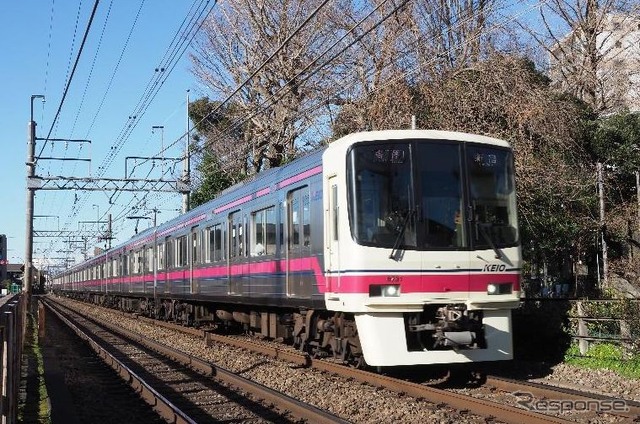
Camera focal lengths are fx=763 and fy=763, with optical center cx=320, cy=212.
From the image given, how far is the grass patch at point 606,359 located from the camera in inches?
400

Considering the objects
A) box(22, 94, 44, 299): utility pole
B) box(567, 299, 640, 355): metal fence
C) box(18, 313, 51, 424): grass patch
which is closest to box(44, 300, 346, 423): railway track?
box(18, 313, 51, 424): grass patch

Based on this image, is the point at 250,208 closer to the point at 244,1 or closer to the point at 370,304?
the point at 370,304

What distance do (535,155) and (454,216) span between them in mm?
7678

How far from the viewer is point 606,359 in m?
10.8

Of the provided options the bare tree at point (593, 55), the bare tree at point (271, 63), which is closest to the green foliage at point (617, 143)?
the bare tree at point (593, 55)

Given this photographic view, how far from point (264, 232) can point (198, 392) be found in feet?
11.9

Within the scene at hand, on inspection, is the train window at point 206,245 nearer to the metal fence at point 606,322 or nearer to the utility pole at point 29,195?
the metal fence at point 606,322

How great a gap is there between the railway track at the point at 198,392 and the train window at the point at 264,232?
2167 millimetres

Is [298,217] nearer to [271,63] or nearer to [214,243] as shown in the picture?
[214,243]

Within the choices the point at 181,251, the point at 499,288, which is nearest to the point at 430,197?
the point at 499,288

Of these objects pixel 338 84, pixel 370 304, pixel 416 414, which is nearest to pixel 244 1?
pixel 338 84

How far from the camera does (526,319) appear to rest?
12805 mm

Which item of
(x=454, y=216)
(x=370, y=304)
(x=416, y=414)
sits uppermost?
(x=454, y=216)

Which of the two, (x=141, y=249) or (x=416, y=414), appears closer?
(x=416, y=414)
